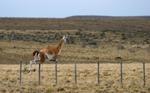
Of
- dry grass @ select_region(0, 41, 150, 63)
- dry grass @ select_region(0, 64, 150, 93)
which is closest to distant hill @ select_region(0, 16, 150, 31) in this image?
dry grass @ select_region(0, 41, 150, 63)

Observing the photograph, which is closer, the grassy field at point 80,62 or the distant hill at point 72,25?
the grassy field at point 80,62

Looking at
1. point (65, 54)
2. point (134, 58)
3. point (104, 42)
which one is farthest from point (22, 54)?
point (104, 42)

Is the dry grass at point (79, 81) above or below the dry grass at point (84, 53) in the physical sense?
above

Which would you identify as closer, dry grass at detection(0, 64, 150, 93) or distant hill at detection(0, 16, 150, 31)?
dry grass at detection(0, 64, 150, 93)

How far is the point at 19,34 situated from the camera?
296 feet

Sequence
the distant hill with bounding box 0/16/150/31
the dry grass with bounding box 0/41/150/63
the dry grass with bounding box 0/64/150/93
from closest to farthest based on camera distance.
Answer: the dry grass with bounding box 0/64/150/93, the dry grass with bounding box 0/41/150/63, the distant hill with bounding box 0/16/150/31

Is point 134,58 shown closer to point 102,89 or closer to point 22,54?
point 22,54

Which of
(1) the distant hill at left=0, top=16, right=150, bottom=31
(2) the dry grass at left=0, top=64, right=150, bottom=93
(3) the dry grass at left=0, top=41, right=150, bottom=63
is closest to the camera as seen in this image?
(2) the dry grass at left=0, top=64, right=150, bottom=93

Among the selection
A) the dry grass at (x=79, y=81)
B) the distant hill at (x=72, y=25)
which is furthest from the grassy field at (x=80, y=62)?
the distant hill at (x=72, y=25)

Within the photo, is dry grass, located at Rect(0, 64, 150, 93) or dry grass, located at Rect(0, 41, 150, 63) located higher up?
dry grass, located at Rect(0, 64, 150, 93)

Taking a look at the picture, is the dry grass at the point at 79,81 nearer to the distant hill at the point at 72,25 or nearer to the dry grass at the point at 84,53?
the dry grass at the point at 84,53

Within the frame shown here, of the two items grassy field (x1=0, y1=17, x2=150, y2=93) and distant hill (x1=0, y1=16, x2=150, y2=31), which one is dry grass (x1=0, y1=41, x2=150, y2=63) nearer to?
grassy field (x1=0, y1=17, x2=150, y2=93)

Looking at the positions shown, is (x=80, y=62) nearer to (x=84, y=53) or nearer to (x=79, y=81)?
(x=84, y=53)

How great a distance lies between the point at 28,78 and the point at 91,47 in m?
37.8
